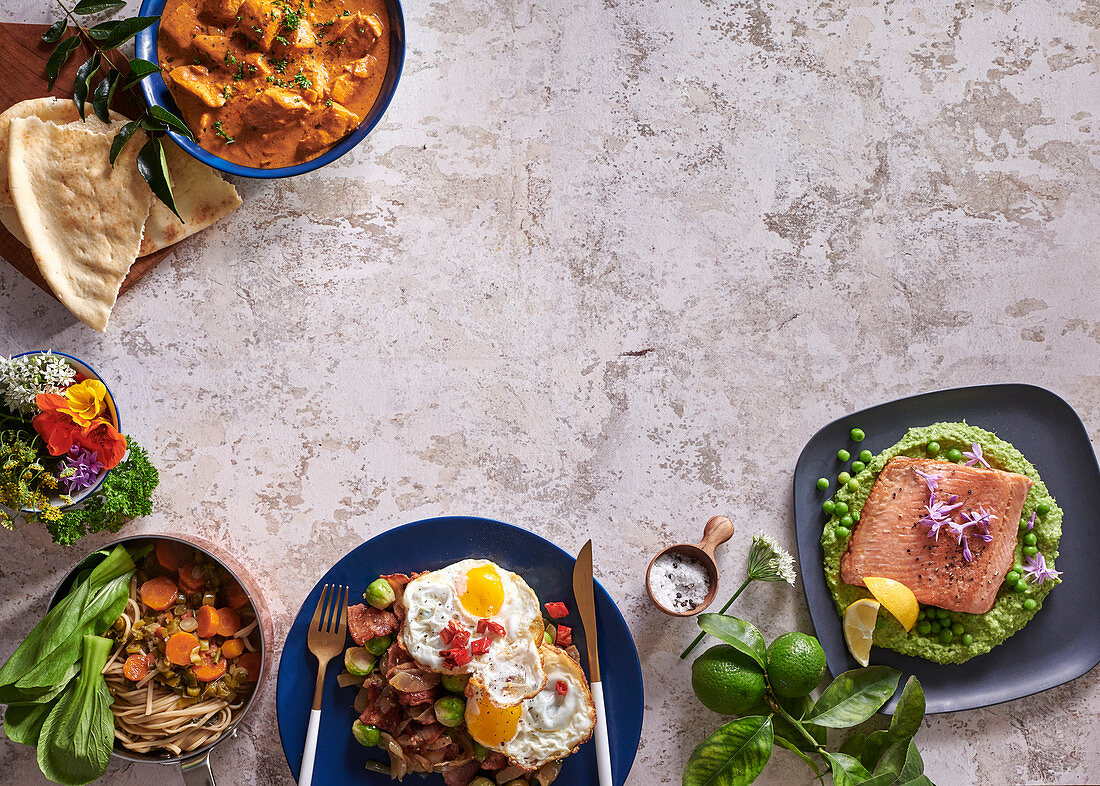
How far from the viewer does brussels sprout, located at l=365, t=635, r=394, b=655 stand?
10.2ft

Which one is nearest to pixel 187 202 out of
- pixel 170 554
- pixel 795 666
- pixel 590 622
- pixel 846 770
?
pixel 170 554

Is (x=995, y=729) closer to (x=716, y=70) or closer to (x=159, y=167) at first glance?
(x=716, y=70)

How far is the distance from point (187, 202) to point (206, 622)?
1.80 metres

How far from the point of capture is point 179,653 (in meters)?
3.07

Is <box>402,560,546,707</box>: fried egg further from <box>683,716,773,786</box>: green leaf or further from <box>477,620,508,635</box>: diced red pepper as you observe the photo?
<box>683,716,773,786</box>: green leaf

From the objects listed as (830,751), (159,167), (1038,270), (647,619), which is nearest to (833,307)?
(1038,270)

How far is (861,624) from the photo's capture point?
3.34 meters

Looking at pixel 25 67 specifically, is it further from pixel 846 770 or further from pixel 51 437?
pixel 846 770

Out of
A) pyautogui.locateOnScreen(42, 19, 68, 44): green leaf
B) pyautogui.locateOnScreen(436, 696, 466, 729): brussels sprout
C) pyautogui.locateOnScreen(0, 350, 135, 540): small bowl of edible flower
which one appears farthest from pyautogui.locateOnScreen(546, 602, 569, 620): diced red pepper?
pyautogui.locateOnScreen(42, 19, 68, 44): green leaf

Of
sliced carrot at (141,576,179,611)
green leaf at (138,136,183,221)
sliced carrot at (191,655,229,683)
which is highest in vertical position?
green leaf at (138,136,183,221)

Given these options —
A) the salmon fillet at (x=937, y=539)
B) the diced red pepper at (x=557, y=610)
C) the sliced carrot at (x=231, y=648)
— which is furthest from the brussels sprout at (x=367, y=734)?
the salmon fillet at (x=937, y=539)

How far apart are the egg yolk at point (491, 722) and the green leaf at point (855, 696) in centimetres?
127

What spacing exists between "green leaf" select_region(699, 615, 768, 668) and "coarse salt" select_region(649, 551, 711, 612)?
13 centimetres

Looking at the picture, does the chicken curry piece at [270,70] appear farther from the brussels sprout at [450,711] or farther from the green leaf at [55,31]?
the brussels sprout at [450,711]
